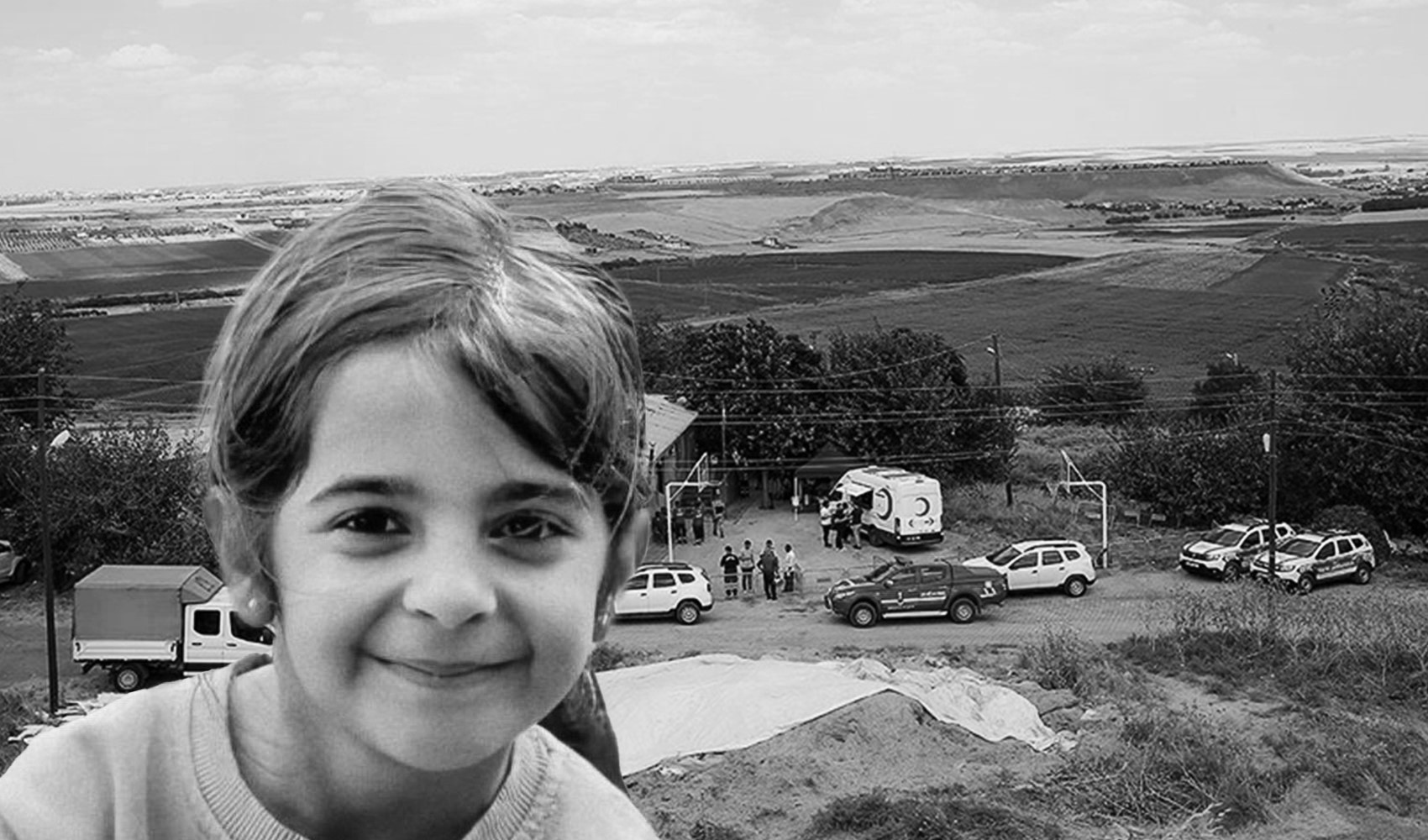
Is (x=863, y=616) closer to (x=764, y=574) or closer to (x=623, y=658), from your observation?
(x=764, y=574)

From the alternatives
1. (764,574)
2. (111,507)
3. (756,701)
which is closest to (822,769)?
(756,701)

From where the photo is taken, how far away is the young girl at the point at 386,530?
3.24 ft

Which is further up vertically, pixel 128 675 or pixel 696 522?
pixel 696 522

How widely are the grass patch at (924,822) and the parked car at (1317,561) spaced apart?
13.9m

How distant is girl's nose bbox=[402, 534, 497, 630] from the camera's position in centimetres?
97

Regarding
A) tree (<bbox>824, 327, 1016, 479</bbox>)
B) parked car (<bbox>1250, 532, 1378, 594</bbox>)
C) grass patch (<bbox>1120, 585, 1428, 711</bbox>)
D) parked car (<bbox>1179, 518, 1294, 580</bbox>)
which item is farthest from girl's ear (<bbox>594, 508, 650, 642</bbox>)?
tree (<bbox>824, 327, 1016, 479</bbox>)

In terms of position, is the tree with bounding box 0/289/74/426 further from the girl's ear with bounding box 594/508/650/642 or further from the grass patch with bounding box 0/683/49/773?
the girl's ear with bounding box 594/508/650/642

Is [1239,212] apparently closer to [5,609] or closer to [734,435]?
[734,435]

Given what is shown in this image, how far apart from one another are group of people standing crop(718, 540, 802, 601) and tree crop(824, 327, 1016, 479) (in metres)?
7.58

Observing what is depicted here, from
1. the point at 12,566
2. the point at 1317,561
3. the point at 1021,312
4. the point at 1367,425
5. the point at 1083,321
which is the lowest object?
the point at 12,566

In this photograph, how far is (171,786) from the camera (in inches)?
42.2

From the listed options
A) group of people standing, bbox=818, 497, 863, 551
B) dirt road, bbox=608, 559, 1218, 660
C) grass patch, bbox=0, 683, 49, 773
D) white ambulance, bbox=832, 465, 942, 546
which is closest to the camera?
grass patch, bbox=0, 683, 49, 773

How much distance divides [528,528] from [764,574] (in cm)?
2318

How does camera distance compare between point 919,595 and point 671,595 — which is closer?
point 919,595
